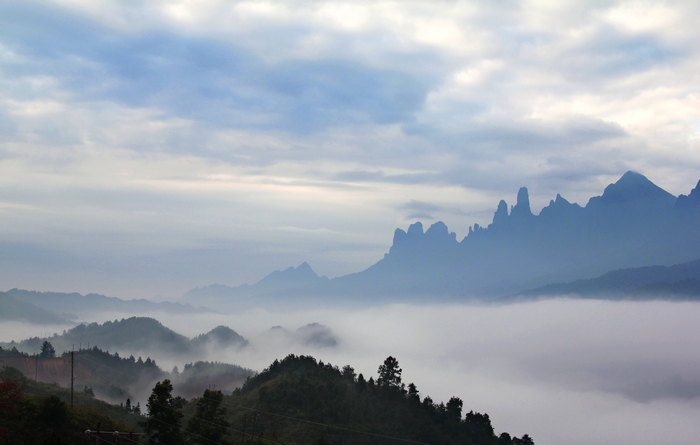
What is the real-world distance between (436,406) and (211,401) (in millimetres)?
94477

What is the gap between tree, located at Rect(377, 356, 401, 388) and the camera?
181 metres

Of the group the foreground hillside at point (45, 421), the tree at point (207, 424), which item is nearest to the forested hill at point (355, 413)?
the tree at point (207, 424)

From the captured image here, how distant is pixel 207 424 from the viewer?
90.7 meters

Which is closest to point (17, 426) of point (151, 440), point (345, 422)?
point (151, 440)

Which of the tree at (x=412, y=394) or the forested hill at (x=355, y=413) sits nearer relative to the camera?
the forested hill at (x=355, y=413)

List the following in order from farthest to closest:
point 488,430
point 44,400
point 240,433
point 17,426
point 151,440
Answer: point 488,430
point 240,433
point 151,440
point 44,400
point 17,426

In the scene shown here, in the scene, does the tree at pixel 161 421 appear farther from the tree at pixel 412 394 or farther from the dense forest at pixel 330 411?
the tree at pixel 412 394

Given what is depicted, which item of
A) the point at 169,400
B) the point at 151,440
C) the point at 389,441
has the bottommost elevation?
the point at 389,441

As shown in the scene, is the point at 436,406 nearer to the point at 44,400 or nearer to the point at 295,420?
the point at 295,420

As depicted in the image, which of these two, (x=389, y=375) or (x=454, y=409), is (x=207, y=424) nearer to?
(x=454, y=409)

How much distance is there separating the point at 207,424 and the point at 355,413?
79272 mm

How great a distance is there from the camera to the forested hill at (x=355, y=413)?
152500 millimetres

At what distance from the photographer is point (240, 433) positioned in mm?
152500

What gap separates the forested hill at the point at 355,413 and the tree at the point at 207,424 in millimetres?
53798
